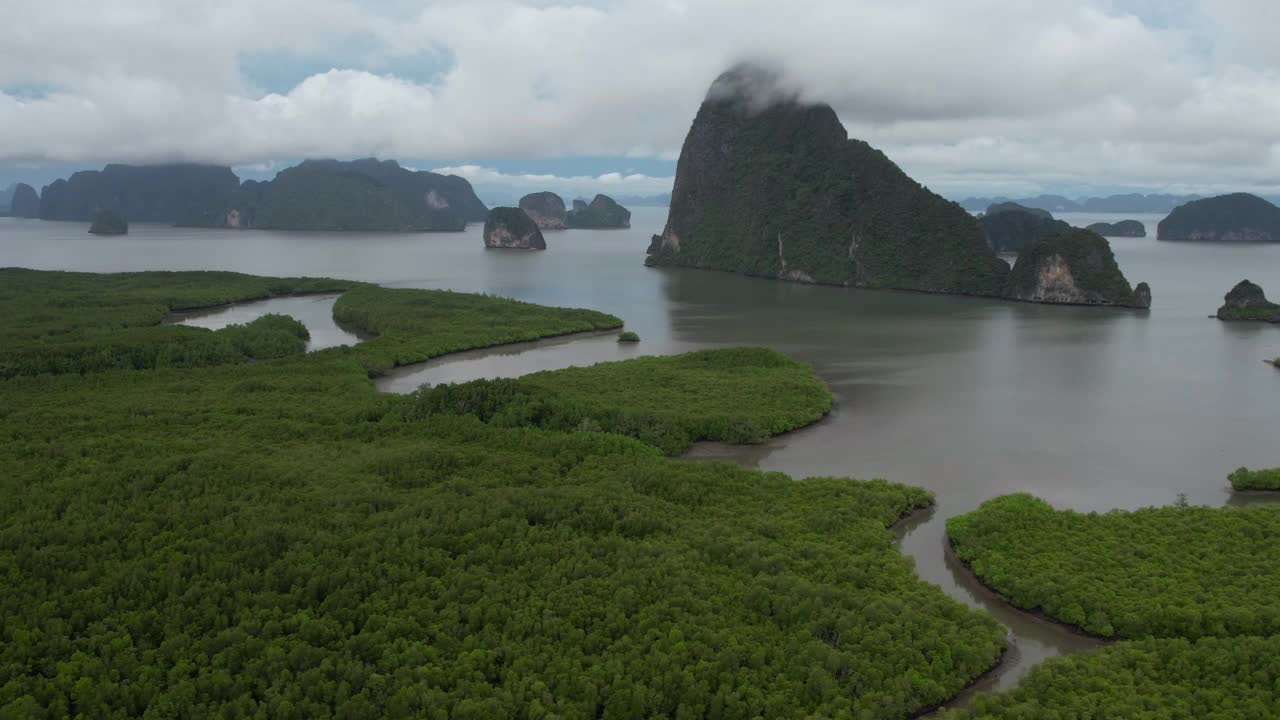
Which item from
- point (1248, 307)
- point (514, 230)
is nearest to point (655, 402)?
point (1248, 307)

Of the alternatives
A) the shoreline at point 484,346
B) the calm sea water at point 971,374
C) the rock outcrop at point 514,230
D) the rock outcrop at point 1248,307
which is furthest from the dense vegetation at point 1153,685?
the rock outcrop at point 514,230

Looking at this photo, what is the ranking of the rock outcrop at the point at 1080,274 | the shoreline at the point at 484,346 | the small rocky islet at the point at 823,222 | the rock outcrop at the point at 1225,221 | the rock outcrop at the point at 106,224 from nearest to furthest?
the shoreline at the point at 484,346 → the rock outcrop at the point at 1080,274 → the small rocky islet at the point at 823,222 → the rock outcrop at the point at 1225,221 → the rock outcrop at the point at 106,224

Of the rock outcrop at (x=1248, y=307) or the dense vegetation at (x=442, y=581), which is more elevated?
the rock outcrop at (x=1248, y=307)

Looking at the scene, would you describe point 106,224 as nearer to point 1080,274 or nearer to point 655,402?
point 1080,274

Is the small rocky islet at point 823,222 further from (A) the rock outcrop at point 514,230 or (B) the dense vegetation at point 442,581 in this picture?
(B) the dense vegetation at point 442,581

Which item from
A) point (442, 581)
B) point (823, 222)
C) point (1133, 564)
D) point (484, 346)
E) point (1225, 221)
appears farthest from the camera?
point (1225, 221)

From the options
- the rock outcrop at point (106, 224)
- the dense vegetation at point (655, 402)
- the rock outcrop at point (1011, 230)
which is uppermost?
the rock outcrop at point (1011, 230)

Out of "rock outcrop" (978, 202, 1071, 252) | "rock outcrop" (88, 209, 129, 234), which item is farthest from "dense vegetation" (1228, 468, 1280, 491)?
"rock outcrop" (88, 209, 129, 234)
